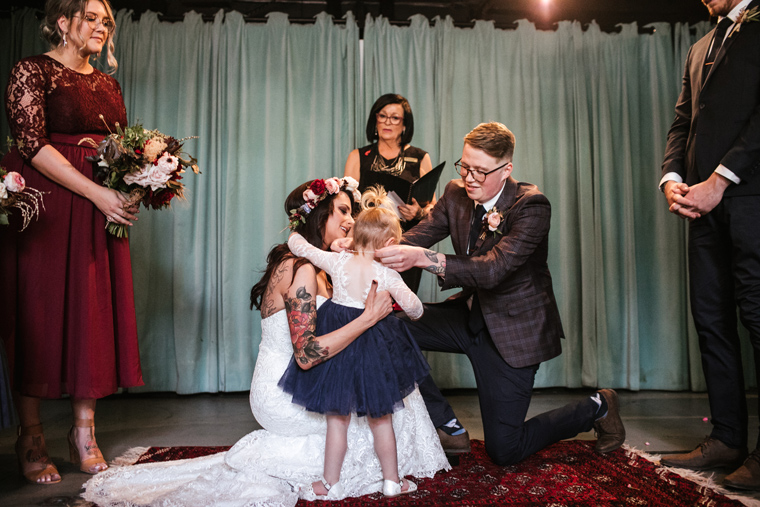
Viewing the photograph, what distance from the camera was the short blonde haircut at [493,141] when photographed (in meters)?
2.51

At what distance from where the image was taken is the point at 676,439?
9.87 feet

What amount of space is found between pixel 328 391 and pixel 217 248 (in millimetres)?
2565

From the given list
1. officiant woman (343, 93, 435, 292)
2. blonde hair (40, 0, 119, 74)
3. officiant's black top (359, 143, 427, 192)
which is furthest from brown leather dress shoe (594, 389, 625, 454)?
blonde hair (40, 0, 119, 74)

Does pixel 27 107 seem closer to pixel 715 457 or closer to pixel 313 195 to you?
pixel 313 195

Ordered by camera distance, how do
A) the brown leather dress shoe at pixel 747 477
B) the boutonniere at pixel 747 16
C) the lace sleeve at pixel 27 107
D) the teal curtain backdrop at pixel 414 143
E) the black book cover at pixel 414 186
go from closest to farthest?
the brown leather dress shoe at pixel 747 477 < the boutonniere at pixel 747 16 < the lace sleeve at pixel 27 107 < the black book cover at pixel 414 186 < the teal curtain backdrop at pixel 414 143

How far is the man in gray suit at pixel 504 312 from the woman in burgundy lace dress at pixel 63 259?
1.47 metres

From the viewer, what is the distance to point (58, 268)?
2520 mm

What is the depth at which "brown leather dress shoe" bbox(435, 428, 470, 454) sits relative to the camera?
8.57 feet

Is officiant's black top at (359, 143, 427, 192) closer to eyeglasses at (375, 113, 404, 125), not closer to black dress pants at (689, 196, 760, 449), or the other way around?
eyeglasses at (375, 113, 404, 125)

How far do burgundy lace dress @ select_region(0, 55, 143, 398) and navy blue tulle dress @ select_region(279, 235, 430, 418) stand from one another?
0.93 metres

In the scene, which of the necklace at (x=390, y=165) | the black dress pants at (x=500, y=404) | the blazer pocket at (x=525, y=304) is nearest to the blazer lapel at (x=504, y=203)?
the blazer pocket at (x=525, y=304)

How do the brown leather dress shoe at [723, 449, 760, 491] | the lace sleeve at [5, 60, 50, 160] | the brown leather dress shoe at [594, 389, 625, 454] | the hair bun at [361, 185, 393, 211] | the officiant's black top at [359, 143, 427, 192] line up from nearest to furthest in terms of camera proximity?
the brown leather dress shoe at [723, 449, 760, 491]
the lace sleeve at [5, 60, 50, 160]
the brown leather dress shoe at [594, 389, 625, 454]
the hair bun at [361, 185, 393, 211]
the officiant's black top at [359, 143, 427, 192]

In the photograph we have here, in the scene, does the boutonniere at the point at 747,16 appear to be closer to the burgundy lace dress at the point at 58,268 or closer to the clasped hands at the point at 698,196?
the clasped hands at the point at 698,196

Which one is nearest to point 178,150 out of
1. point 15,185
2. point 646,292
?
point 15,185
